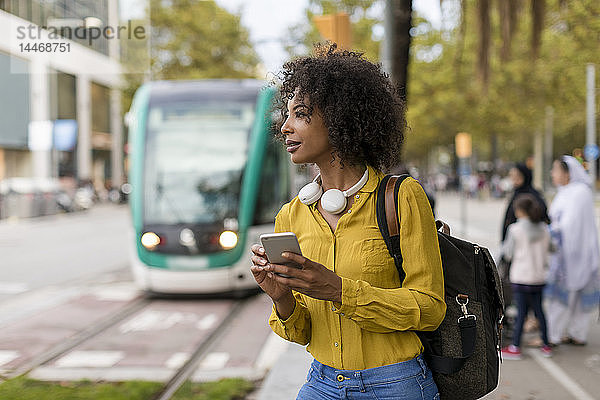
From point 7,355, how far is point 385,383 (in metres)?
5.56

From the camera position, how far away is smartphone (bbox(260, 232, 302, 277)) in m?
1.73

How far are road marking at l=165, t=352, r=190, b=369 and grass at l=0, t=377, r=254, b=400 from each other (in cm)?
71

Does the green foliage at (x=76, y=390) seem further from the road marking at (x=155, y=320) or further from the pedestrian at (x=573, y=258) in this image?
the pedestrian at (x=573, y=258)

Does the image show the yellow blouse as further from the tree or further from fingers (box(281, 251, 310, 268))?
the tree

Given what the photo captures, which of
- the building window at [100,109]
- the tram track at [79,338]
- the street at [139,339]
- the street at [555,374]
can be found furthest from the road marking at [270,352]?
the building window at [100,109]

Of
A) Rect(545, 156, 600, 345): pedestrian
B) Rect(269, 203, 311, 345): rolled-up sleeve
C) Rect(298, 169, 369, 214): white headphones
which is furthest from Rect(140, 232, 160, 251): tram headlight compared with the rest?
Rect(298, 169, 369, 214): white headphones

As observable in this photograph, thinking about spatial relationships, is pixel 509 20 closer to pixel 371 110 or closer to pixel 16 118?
pixel 371 110

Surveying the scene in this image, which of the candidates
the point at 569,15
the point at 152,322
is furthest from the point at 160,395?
the point at 569,15

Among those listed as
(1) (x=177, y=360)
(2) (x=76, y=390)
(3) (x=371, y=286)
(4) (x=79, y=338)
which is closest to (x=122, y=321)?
(4) (x=79, y=338)

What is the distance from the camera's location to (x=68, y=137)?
121 feet

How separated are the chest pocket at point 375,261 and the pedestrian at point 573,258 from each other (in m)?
4.88

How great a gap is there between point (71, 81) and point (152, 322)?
3616 centimetres

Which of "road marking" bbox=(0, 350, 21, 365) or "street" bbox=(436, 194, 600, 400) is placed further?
"road marking" bbox=(0, 350, 21, 365)

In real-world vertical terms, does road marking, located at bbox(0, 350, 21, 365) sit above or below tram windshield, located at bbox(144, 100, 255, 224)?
below
